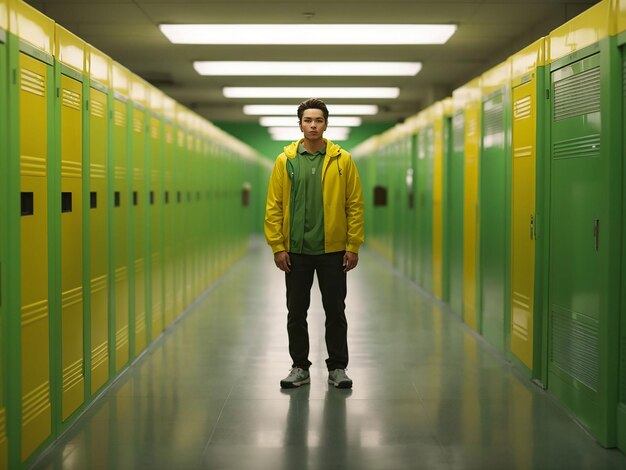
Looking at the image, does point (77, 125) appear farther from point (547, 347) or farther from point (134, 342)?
point (547, 347)

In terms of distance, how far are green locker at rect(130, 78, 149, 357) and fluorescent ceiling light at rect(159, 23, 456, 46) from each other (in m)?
2.04

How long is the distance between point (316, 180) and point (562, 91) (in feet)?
4.73

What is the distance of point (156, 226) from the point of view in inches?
256

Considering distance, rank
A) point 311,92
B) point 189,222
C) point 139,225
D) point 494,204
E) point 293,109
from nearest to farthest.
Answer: point 139,225, point 494,204, point 189,222, point 311,92, point 293,109

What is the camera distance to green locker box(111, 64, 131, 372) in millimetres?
4934

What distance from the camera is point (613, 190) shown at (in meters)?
3.48

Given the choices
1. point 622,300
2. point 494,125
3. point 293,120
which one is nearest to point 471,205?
point 494,125

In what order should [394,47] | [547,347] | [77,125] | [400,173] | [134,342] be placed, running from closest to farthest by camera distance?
[77,125], [547,347], [134,342], [394,47], [400,173]

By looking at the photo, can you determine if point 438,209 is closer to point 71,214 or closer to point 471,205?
point 471,205

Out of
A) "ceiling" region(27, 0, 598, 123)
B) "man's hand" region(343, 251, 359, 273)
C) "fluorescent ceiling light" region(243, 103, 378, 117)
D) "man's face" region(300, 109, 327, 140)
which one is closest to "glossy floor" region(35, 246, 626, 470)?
"man's hand" region(343, 251, 359, 273)

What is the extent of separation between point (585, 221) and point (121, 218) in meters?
2.91

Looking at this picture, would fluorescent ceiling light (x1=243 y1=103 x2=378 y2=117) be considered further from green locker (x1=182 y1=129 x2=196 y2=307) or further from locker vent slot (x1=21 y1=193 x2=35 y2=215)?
locker vent slot (x1=21 y1=193 x2=35 y2=215)

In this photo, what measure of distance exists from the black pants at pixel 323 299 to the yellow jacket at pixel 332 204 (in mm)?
107

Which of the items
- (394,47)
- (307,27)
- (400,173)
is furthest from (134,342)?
(400,173)
